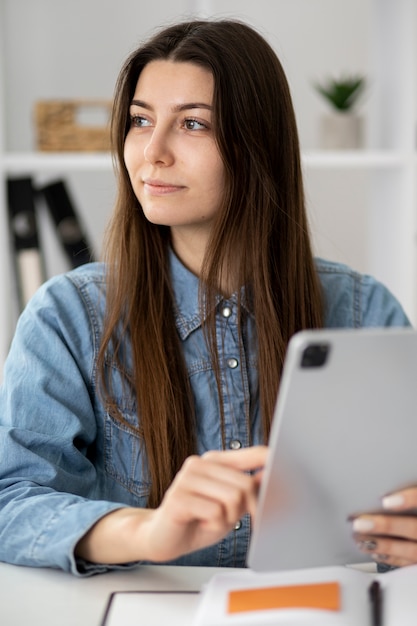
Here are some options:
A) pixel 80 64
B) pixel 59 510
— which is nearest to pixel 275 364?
pixel 59 510

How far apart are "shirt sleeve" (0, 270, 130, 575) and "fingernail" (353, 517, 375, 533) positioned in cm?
28

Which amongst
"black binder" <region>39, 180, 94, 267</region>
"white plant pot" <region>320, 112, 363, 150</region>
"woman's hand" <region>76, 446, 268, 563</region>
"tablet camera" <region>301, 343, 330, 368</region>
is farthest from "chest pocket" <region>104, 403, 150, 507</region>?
"white plant pot" <region>320, 112, 363, 150</region>

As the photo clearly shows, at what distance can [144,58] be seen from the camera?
4.31 ft

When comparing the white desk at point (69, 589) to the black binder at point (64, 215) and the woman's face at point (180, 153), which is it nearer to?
the woman's face at point (180, 153)

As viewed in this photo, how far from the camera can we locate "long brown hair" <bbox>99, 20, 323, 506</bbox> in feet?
4.09

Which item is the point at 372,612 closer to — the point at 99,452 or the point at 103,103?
the point at 99,452

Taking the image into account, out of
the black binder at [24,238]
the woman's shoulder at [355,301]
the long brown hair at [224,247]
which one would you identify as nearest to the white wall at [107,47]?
the black binder at [24,238]

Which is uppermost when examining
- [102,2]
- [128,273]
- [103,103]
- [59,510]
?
[102,2]

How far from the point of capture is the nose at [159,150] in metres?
1.24

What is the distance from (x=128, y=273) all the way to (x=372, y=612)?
0.64 m

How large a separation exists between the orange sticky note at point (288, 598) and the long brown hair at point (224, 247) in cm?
43

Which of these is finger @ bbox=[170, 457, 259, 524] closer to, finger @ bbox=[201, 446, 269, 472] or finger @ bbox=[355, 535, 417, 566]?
finger @ bbox=[201, 446, 269, 472]

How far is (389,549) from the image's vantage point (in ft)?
3.01

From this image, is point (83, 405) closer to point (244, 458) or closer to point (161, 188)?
point (161, 188)
